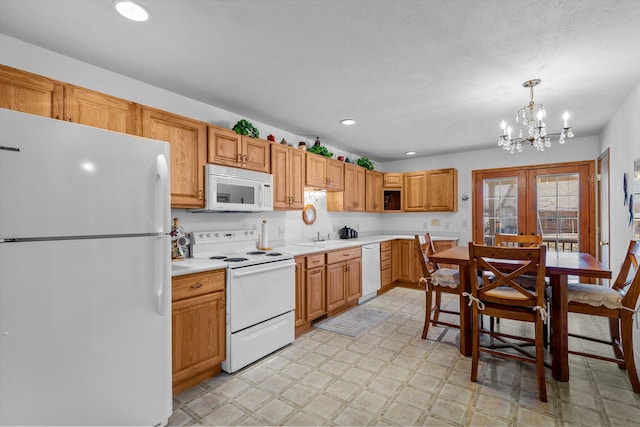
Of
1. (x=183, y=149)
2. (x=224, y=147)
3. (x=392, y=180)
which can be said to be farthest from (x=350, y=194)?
(x=183, y=149)

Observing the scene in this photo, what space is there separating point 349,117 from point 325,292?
2074 millimetres

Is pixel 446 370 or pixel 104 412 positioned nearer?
pixel 104 412

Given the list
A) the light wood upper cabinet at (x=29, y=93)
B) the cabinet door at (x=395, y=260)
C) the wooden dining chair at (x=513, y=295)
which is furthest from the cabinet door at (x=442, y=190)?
the light wood upper cabinet at (x=29, y=93)

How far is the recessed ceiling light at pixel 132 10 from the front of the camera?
62.1 inches

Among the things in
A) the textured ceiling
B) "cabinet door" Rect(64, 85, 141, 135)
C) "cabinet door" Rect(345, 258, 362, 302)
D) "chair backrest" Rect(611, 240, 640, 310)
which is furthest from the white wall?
"cabinet door" Rect(64, 85, 141, 135)

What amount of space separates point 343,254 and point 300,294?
0.89 metres

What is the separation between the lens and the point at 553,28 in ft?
5.90

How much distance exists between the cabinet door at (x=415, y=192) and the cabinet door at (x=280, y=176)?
2.93 metres

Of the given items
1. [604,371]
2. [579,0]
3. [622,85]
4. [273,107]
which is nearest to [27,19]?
[273,107]

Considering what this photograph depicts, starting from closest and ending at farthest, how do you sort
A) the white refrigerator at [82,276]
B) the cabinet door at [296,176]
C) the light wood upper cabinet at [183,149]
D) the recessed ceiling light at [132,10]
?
the white refrigerator at [82,276] → the recessed ceiling light at [132,10] → the light wood upper cabinet at [183,149] → the cabinet door at [296,176]

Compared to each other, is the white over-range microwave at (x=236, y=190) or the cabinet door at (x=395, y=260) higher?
the white over-range microwave at (x=236, y=190)

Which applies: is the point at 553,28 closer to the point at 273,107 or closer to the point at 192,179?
the point at 273,107

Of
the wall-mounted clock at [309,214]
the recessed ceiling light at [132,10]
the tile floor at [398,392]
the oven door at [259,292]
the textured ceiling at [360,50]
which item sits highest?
the textured ceiling at [360,50]

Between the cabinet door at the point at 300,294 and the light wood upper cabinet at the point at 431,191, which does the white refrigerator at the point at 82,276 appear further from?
the light wood upper cabinet at the point at 431,191
